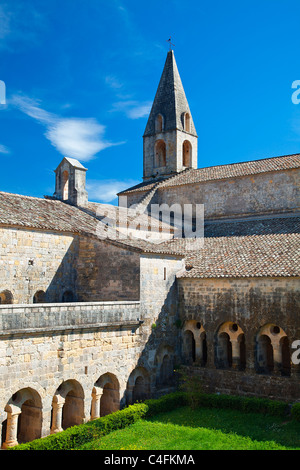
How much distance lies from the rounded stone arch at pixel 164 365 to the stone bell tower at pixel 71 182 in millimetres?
8538

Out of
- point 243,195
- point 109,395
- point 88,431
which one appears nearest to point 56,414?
point 88,431

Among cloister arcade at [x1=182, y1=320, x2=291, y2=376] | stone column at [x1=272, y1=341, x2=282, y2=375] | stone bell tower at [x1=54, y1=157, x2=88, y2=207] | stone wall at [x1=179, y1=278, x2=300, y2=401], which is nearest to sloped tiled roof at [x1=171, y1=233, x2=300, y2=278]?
stone wall at [x1=179, y1=278, x2=300, y2=401]

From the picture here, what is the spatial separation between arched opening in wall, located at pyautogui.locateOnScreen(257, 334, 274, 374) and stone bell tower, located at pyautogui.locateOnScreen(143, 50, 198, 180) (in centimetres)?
1569

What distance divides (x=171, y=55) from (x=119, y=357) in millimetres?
24661

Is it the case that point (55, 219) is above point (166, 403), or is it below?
above

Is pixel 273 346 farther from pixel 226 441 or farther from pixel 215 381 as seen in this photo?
pixel 226 441

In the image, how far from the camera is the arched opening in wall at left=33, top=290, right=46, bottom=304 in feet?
54.9

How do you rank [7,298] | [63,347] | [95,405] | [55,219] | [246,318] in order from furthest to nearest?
[55,219], [246,318], [7,298], [95,405], [63,347]

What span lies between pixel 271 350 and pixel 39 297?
925 centimetres

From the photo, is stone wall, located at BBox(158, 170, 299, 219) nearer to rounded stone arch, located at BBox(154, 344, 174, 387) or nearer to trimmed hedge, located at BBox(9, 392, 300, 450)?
rounded stone arch, located at BBox(154, 344, 174, 387)

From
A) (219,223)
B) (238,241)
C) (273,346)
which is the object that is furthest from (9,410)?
(219,223)

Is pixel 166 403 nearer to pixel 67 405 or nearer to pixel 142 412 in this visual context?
pixel 142 412

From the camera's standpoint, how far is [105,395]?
50.8 feet

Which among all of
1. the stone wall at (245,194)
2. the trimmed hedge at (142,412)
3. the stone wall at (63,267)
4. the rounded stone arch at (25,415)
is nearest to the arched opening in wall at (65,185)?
the stone wall at (63,267)
